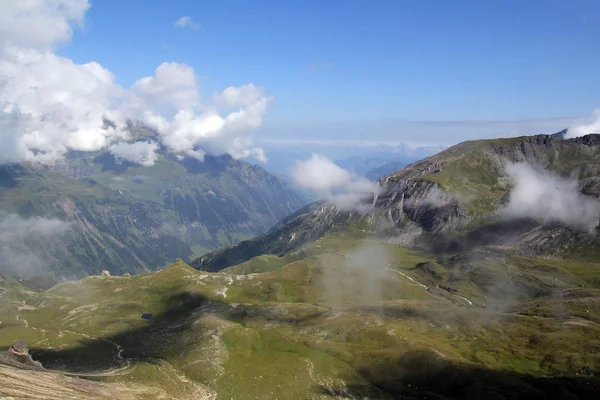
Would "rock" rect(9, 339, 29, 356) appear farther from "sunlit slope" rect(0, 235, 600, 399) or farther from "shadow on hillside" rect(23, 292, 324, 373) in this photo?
"sunlit slope" rect(0, 235, 600, 399)

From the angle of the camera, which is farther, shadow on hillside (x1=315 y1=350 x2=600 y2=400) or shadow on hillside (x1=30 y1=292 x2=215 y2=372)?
shadow on hillside (x1=30 y1=292 x2=215 y2=372)

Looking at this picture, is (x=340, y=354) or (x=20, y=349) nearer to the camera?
(x=20, y=349)

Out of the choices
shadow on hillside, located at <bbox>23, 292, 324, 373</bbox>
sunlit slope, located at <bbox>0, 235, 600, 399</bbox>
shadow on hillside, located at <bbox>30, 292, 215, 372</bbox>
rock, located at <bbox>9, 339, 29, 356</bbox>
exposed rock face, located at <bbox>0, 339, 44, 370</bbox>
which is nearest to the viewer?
sunlit slope, located at <bbox>0, 235, 600, 399</bbox>

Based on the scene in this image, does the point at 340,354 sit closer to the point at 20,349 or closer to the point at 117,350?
the point at 117,350

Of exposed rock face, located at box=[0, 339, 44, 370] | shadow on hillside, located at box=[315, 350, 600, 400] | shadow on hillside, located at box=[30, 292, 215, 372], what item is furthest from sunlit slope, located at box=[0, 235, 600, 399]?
exposed rock face, located at box=[0, 339, 44, 370]

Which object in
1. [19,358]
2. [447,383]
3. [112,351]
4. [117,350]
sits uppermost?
[19,358]

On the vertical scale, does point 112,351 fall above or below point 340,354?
below

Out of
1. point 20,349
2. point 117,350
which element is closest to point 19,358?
point 20,349

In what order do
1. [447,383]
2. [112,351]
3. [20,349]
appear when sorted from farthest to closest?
[112,351]
[20,349]
[447,383]

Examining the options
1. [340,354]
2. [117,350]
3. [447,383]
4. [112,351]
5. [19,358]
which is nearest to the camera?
[447,383]

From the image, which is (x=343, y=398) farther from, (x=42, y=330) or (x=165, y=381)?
(x=42, y=330)
